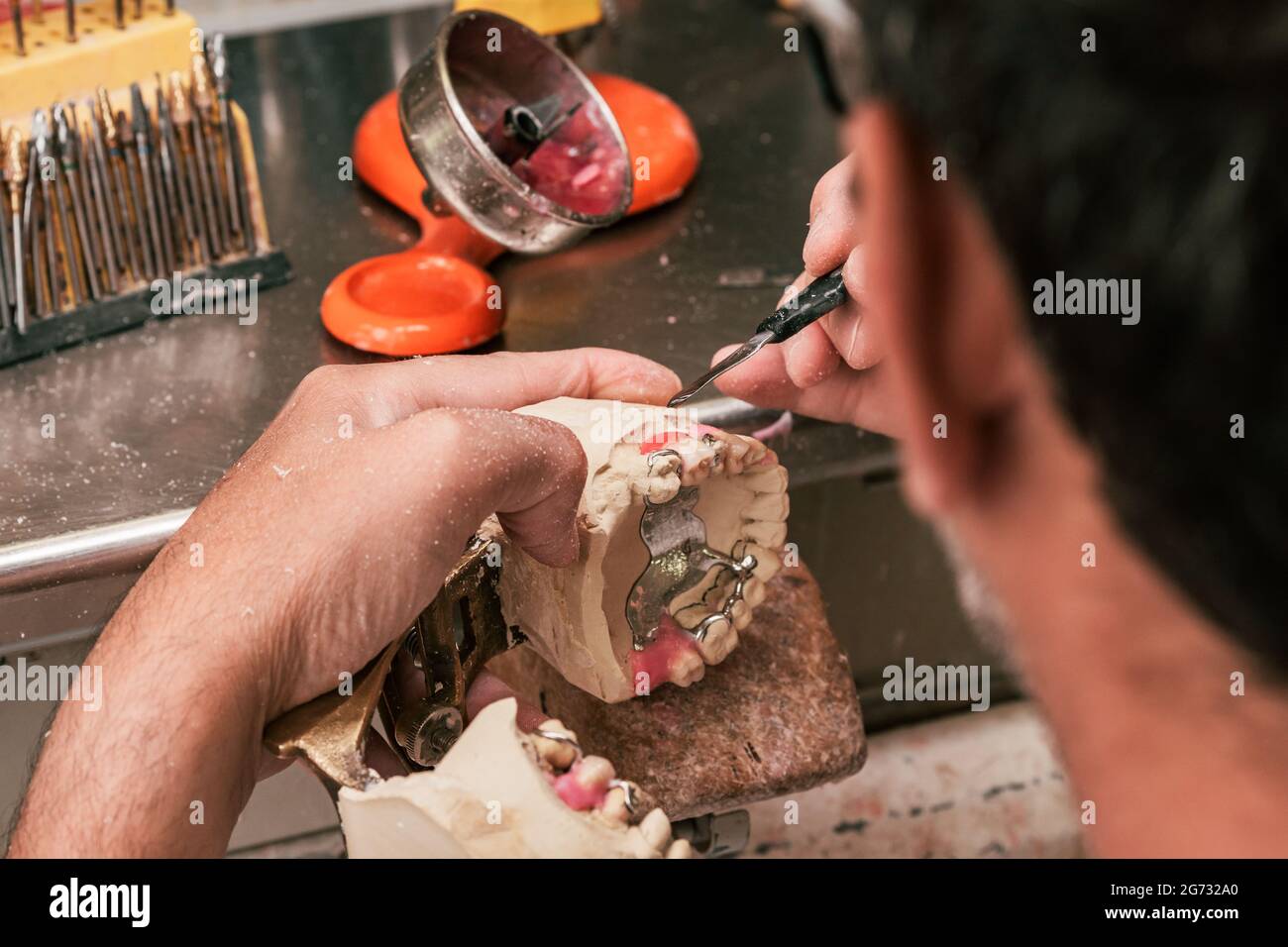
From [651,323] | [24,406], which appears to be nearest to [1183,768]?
[651,323]

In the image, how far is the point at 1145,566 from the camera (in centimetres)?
64

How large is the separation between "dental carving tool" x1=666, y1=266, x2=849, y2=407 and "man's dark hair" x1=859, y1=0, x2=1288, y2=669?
0.90 metres

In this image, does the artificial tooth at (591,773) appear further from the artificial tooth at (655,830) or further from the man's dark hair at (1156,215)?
the man's dark hair at (1156,215)

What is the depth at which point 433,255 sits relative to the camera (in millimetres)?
2100

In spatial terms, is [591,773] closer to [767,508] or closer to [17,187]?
[767,508]

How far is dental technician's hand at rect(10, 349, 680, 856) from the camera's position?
1.11 metres

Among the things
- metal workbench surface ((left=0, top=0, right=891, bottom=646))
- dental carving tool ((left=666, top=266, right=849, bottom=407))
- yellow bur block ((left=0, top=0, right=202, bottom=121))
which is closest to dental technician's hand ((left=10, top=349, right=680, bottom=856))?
dental carving tool ((left=666, top=266, right=849, bottom=407))

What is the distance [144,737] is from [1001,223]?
84 cm

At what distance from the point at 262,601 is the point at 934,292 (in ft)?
2.44

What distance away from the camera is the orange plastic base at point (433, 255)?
1.94 meters

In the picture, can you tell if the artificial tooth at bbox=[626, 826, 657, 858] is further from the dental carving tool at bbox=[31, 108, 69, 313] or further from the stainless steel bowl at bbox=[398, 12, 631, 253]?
the dental carving tool at bbox=[31, 108, 69, 313]

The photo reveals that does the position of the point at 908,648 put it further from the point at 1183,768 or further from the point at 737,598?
the point at 1183,768

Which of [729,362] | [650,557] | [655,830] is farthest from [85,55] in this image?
[655,830]

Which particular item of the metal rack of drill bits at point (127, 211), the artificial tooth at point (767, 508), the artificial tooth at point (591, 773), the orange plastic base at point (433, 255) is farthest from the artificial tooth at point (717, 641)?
the metal rack of drill bits at point (127, 211)
